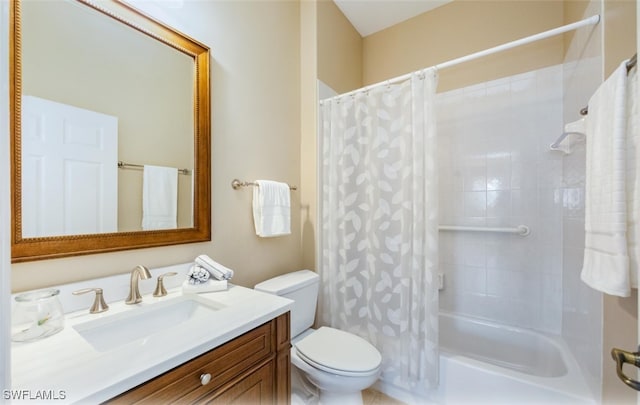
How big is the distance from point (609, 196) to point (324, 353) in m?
1.27

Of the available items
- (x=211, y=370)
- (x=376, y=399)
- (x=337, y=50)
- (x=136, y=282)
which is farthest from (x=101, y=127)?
(x=376, y=399)

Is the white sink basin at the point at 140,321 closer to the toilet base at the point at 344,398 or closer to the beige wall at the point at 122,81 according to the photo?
the beige wall at the point at 122,81

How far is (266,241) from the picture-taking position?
5.34 feet

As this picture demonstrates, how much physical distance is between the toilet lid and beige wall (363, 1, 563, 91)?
1.97 meters

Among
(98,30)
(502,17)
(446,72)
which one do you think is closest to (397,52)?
(446,72)

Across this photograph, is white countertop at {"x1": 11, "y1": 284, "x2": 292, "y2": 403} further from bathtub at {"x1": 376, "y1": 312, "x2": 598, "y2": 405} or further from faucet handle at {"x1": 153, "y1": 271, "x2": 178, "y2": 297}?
bathtub at {"x1": 376, "y1": 312, "x2": 598, "y2": 405}

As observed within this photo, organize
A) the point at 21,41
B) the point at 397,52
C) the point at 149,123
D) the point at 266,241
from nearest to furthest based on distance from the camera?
the point at 21,41, the point at 149,123, the point at 266,241, the point at 397,52

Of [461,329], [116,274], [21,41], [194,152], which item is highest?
[21,41]

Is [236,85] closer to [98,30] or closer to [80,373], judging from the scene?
[98,30]

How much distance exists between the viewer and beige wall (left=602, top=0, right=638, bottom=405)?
865 mm

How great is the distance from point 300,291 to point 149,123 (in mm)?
1123

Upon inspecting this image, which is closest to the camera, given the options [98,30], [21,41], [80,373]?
[80,373]

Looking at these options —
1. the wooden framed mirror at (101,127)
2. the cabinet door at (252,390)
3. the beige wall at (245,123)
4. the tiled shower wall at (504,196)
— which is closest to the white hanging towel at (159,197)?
the wooden framed mirror at (101,127)

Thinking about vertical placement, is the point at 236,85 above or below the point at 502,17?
below
